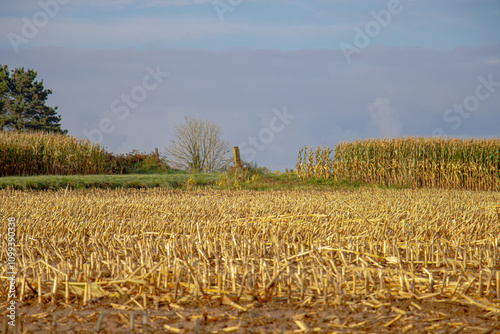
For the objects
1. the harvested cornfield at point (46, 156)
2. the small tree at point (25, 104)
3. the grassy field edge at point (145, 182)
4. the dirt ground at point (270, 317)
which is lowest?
the dirt ground at point (270, 317)

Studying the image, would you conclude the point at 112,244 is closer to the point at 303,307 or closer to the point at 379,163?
the point at 303,307

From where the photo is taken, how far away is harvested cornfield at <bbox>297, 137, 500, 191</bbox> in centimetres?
1920

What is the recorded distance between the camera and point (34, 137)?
75.6 feet

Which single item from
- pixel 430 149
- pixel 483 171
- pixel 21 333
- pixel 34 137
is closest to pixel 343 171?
pixel 430 149

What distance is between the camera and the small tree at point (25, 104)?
1395 inches

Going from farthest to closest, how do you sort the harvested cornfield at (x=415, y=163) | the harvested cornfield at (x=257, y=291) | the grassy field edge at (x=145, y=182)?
the harvested cornfield at (x=415, y=163), the grassy field edge at (x=145, y=182), the harvested cornfield at (x=257, y=291)

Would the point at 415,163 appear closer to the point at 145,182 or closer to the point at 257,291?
the point at 145,182

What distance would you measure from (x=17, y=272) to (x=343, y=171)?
17784mm

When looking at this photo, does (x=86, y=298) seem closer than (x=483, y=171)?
Yes

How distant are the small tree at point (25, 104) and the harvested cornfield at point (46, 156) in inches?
524

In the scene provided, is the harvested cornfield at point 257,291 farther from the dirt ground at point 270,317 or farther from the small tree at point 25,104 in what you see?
the small tree at point 25,104

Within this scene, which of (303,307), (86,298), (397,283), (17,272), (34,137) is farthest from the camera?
(34,137)

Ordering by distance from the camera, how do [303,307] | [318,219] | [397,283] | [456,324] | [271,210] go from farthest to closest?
[271,210], [318,219], [397,283], [303,307], [456,324]

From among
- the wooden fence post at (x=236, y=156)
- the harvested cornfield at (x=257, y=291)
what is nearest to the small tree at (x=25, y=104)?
the wooden fence post at (x=236, y=156)
